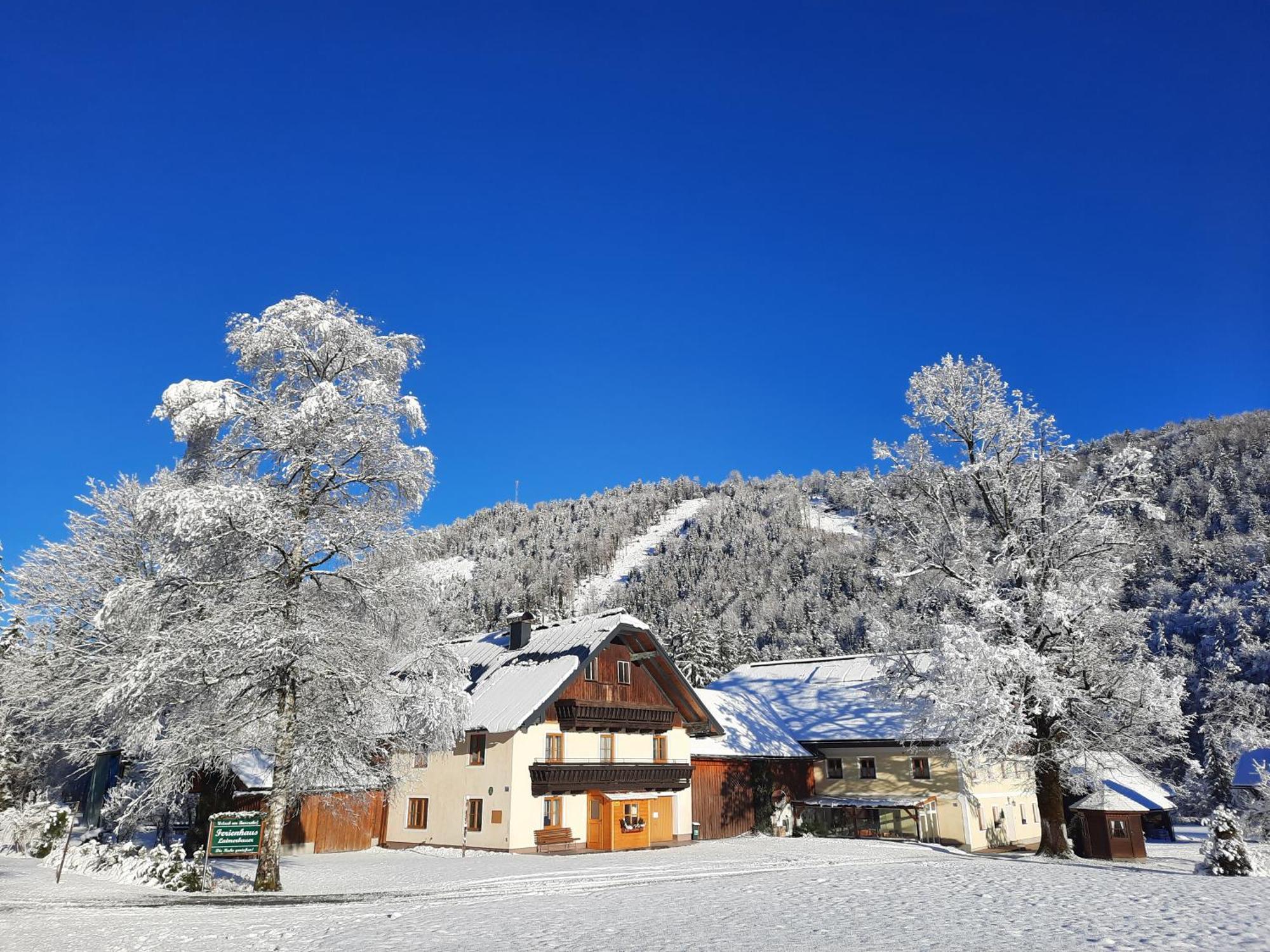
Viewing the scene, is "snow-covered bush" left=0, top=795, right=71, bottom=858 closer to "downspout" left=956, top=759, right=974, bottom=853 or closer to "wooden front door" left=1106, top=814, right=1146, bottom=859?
"downspout" left=956, top=759, right=974, bottom=853

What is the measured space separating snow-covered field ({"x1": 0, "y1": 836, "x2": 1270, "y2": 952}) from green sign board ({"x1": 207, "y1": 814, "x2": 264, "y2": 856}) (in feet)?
4.18

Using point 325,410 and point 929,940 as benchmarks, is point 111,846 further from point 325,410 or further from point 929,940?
point 929,940

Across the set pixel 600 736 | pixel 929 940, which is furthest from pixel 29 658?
pixel 929 940

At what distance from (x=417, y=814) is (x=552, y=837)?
6.99 m

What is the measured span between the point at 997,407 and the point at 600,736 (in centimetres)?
2205

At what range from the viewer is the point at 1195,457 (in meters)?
152

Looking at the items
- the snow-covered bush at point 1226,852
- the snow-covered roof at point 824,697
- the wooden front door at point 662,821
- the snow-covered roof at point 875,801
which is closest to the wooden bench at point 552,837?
the wooden front door at point 662,821

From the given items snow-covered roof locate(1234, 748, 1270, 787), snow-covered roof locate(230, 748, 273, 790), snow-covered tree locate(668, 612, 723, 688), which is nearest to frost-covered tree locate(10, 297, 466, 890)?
snow-covered roof locate(230, 748, 273, 790)

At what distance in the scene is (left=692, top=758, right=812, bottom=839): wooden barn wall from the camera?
38.9 meters

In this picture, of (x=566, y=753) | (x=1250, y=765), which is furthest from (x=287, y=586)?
(x=1250, y=765)

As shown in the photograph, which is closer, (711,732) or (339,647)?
(339,647)

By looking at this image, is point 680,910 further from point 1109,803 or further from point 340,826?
Result: point 1109,803

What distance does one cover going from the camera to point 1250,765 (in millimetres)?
47938

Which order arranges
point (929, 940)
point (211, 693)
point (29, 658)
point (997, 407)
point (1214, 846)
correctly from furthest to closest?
1. point (29, 658)
2. point (997, 407)
3. point (1214, 846)
4. point (211, 693)
5. point (929, 940)
